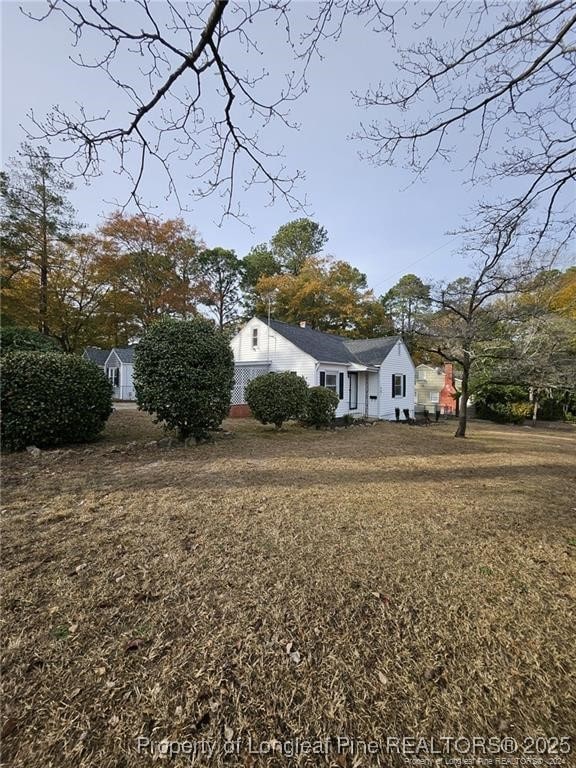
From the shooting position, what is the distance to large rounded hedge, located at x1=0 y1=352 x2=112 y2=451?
5785 millimetres

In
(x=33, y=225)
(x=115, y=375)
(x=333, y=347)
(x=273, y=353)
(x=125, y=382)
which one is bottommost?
(x=125, y=382)

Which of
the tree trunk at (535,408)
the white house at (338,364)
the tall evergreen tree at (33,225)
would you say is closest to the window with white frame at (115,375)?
the tall evergreen tree at (33,225)

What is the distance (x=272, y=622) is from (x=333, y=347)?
16.5 meters

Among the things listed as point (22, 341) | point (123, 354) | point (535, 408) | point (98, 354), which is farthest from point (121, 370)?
point (535, 408)

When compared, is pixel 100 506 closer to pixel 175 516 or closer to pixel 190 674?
pixel 175 516

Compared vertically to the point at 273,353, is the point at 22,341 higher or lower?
lower

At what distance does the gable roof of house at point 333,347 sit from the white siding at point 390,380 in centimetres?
52

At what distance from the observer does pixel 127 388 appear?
901 inches

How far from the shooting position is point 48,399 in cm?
605

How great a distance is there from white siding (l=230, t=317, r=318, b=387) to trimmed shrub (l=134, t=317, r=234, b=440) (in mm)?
7483

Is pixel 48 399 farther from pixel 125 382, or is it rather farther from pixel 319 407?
pixel 125 382

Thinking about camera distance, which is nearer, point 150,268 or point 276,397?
point 276,397

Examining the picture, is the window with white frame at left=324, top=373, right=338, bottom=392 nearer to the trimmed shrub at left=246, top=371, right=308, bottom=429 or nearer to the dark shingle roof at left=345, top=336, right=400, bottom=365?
the dark shingle roof at left=345, top=336, right=400, bottom=365

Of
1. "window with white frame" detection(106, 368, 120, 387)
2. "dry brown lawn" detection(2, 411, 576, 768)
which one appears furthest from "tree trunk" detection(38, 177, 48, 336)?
"dry brown lawn" detection(2, 411, 576, 768)
